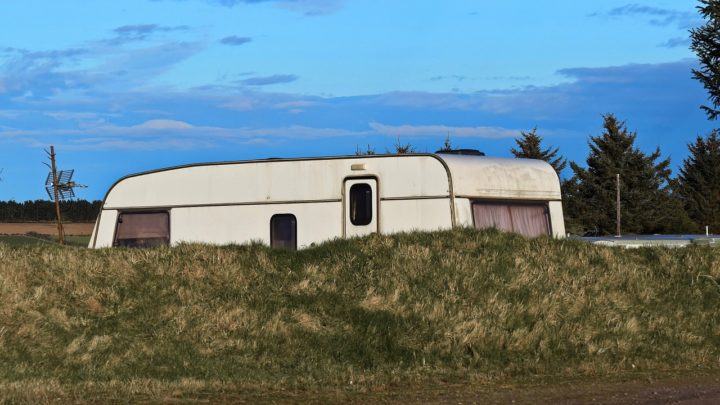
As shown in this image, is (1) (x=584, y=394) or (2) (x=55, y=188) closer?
(1) (x=584, y=394)

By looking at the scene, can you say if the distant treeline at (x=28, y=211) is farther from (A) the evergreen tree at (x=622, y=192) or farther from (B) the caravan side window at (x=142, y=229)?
(B) the caravan side window at (x=142, y=229)

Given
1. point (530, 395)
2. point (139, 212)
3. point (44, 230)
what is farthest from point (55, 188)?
point (530, 395)

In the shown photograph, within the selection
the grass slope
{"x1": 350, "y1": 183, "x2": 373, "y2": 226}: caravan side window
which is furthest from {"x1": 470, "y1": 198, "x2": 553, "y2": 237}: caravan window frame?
{"x1": 350, "y1": 183, "x2": 373, "y2": 226}: caravan side window

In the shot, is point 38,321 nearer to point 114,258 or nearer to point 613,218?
point 114,258

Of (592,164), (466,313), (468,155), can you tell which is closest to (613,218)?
(592,164)

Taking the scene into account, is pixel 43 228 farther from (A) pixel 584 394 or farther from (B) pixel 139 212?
(A) pixel 584 394

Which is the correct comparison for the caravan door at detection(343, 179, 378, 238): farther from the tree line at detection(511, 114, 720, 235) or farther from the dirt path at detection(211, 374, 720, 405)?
the tree line at detection(511, 114, 720, 235)

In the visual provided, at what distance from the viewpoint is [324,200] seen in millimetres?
19078

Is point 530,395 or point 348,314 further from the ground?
point 348,314

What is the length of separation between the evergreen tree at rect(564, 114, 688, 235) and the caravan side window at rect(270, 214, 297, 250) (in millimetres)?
47027

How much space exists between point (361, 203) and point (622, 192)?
5041cm

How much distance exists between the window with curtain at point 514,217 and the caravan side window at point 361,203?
76.1 inches

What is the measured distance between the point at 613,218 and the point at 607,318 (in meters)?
51.8

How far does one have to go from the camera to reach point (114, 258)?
53.6 feet
